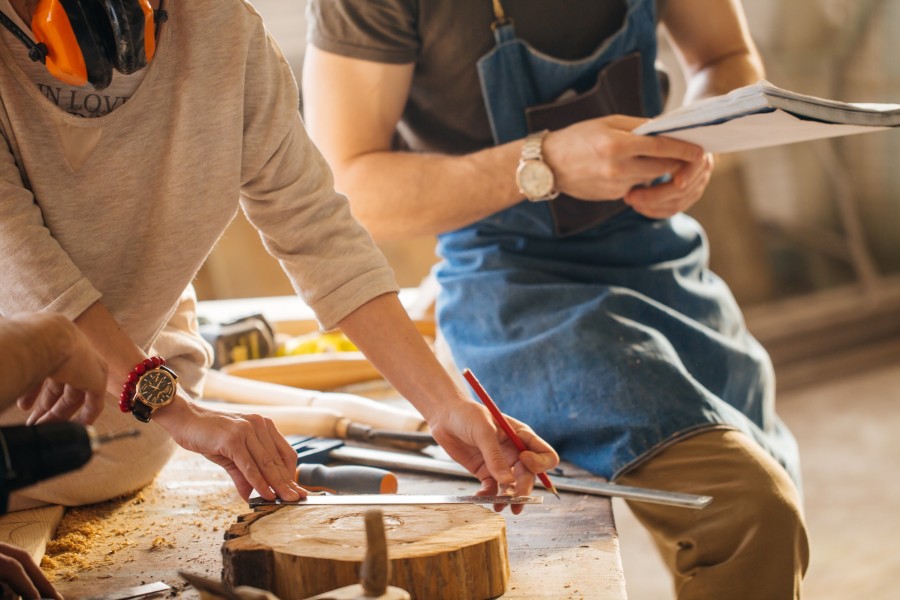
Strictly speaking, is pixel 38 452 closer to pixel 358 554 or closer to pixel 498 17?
pixel 358 554

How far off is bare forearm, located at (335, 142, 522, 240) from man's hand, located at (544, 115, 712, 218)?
101mm

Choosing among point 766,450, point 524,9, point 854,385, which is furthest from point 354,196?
point 854,385

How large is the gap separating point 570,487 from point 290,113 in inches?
25.8

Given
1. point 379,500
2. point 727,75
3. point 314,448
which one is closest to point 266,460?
point 379,500

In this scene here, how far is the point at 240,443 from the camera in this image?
1102 millimetres

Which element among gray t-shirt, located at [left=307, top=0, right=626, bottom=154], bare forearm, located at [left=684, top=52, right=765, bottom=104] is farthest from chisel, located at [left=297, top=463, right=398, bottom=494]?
bare forearm, located at [left=684, top=52, right=765, bottom=104]

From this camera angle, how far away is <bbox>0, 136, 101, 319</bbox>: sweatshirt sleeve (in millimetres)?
1118

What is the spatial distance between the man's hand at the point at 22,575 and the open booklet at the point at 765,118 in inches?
40.5

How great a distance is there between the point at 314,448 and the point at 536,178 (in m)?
0.59

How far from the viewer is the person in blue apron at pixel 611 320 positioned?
1.38 metres

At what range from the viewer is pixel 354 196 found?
1.78 m

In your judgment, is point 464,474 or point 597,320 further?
point 597,320

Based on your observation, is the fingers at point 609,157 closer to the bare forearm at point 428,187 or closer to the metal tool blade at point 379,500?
the bare forearm at point 428,187

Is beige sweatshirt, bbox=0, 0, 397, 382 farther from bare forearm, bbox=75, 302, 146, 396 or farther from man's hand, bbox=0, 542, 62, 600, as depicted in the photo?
man's hand, bbox=0, 542, 62, 600
